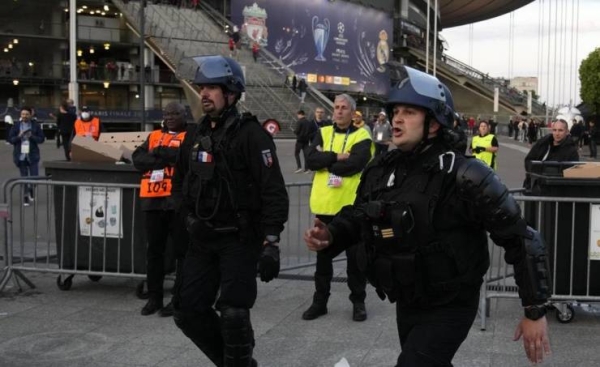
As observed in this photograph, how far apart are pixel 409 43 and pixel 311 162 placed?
235 feet

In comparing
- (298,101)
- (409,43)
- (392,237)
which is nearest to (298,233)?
(392,237)

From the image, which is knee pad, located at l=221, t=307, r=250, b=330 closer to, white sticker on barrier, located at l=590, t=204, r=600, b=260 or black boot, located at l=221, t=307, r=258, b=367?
black boot, located at l=221, t=307, r=258, b=367

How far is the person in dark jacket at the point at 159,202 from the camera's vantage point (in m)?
5.92

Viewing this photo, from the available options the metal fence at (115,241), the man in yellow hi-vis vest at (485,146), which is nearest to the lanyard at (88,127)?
the metal fence at (115,241)

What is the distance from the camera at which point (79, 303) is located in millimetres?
6445

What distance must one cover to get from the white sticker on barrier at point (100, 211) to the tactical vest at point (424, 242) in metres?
4.27

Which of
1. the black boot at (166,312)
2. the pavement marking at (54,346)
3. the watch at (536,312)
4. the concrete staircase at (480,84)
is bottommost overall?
the pavement marking at (54,346)

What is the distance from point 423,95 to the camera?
2.98 meters

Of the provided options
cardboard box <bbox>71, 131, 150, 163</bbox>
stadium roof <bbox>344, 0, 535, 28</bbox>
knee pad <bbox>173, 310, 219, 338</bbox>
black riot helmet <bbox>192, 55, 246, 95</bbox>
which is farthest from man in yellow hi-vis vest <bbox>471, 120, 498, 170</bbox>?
stadium roof <bbox>344, 0, 535, 28</bbox>

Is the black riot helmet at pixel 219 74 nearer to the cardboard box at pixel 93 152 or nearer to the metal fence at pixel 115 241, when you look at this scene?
the metal fence at pixel 115 241

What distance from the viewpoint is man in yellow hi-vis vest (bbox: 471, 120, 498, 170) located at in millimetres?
11727

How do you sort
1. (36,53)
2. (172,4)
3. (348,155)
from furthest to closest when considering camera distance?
(172,4) → (36,53) → (348,155)

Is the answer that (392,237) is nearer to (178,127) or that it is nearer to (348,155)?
(348,155)

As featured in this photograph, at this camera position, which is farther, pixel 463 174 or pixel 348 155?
pixel 348 155
